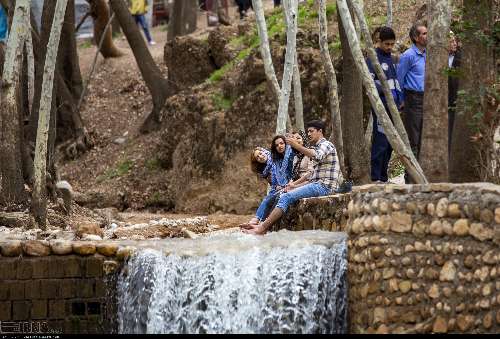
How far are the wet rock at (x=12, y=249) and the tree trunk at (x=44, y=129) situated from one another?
2408 millimetres

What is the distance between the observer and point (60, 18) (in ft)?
58.7

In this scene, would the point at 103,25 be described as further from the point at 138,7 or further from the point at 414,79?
the point at 414,79

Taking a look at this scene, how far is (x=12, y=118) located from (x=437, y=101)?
7.02 meters

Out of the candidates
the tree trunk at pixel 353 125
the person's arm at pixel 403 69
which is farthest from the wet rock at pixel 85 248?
the tree trunk at pixel 353 125

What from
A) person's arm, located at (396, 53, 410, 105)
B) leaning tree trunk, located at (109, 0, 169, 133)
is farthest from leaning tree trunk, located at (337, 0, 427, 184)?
leaning tree trunk, located at (109, 0, 169, 133)

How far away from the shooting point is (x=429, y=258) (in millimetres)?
12422

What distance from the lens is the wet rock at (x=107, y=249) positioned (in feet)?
49.8

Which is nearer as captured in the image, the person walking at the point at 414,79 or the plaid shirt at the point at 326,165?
the plaid shirt at the point at 326,165

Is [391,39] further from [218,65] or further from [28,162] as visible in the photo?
[218,65]

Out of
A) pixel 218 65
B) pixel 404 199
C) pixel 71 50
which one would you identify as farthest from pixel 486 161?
pixel 71 50

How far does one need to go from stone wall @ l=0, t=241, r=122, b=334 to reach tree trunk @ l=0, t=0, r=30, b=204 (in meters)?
3.94

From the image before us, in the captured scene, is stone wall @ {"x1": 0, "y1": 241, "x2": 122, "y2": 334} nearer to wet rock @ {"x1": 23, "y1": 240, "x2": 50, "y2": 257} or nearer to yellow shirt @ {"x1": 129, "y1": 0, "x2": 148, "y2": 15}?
wet rock @ {"x1": 23, "y1": 240, "x2": 50, "y2": 257}

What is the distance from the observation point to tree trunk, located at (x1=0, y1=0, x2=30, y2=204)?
60.5 ft

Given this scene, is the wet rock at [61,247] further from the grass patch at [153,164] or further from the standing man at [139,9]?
the standing man at [139,9]
